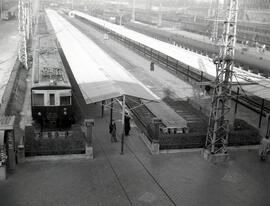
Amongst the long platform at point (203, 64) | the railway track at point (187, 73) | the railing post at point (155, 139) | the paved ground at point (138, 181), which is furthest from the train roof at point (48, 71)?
the long platform at point (203, 64)

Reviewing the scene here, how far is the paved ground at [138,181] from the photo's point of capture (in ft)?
44.4

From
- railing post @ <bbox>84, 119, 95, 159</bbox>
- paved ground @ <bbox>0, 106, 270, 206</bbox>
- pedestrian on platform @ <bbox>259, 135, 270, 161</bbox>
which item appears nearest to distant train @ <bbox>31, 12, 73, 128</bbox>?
paved ground @ <bbox>0, 106, 270, 206</bbox>

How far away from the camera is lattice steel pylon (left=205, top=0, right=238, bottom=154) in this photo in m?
16.1

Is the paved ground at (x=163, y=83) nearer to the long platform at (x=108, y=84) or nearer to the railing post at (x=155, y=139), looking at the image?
the long platform at (x=108, y=84)

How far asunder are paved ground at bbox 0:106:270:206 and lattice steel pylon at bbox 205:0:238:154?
3.25ft

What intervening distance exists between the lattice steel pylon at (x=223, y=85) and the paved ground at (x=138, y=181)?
99cm

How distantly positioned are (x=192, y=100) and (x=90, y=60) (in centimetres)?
806

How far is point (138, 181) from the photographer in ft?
48.9

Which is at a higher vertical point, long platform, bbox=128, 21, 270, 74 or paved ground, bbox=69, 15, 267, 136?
long platform, bbox=128, 21, 270, 74

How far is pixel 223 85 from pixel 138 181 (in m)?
5.71

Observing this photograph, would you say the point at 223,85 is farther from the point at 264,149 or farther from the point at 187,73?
the point at 187,73

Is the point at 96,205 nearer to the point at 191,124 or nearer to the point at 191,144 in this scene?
the point at 191,144

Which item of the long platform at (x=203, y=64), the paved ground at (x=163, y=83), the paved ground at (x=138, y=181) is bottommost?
the paved ground at (x=138, y=181)

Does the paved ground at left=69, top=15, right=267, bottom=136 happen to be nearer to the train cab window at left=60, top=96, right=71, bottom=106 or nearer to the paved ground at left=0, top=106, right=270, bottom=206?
the paved ground at left=0, top=106, right=270, bottom=206
